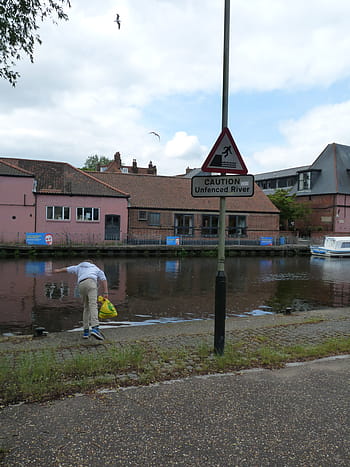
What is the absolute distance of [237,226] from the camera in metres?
43.4

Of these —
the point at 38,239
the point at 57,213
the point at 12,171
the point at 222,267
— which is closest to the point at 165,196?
the point at 57,213

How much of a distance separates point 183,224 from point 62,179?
12855 millimetres

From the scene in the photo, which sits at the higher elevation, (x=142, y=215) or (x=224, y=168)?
(x=142, y=215)

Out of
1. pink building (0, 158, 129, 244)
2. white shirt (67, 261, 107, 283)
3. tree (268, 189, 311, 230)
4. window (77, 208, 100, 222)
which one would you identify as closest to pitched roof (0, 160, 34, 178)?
pink building (0, 158, 129, 244)

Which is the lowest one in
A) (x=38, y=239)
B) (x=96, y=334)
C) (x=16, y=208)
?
(x=96, y=334)

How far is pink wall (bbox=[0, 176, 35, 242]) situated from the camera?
3353 cm

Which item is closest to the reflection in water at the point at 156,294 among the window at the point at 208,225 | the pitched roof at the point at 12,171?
the pitched roof at the point at 12,171

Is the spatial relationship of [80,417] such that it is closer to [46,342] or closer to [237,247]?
[46,342]

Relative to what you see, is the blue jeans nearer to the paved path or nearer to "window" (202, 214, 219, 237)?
the paved path

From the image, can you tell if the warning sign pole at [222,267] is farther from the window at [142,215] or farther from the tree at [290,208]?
the tree at [290,208]

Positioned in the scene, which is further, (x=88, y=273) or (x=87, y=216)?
(x=87, y=216)

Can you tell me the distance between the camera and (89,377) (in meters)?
5.06

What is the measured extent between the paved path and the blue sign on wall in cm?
2920

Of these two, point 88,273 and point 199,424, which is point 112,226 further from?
point 199,424
